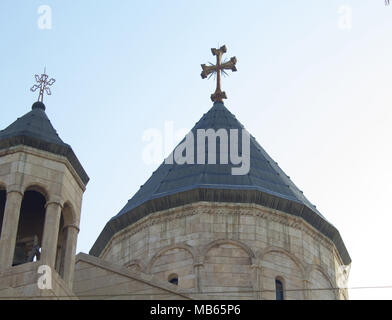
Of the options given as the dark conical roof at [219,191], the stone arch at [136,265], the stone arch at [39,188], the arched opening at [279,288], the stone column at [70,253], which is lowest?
the stone column at [70,253]

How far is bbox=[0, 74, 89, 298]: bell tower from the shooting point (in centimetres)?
2183

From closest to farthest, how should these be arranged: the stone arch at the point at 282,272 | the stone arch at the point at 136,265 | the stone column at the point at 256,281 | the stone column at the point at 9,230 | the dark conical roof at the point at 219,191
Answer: the stone column at the point at 9,230, the stone column at the point at 256,281, the stone arch at the point at 282,272, the stone arch at the point at 136,265, the dark conical roof at the point at 219,191

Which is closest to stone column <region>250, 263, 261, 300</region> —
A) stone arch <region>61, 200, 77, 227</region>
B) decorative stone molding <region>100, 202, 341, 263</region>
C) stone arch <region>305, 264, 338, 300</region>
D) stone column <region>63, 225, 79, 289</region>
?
stone arch <region>305, 264, 338, 300</region>

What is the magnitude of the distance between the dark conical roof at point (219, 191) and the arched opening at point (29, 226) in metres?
5.44

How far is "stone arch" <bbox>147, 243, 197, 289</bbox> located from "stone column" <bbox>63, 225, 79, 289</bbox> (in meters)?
5.59

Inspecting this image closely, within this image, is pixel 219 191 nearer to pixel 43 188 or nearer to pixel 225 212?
pixel 225 212

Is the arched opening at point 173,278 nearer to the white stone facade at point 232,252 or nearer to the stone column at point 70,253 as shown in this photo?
the white stone facade at point 232,252

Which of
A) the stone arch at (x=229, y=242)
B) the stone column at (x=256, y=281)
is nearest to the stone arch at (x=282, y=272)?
the stone column at (x=256, y=281)

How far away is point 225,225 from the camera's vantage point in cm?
2944

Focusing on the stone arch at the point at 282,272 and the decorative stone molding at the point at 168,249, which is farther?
the decorative stone molding at the point at 168,249

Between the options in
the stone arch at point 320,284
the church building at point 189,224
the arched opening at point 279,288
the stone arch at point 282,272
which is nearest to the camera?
the church building at point 189,224

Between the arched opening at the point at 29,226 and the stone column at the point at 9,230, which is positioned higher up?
the arched opening at the point at 29,226

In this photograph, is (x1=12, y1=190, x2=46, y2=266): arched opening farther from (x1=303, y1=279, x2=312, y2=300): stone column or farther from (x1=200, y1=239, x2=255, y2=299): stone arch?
(x1=303, y1=279, x2=312, y2=300): stone column

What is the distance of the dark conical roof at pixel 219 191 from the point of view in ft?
97.9
